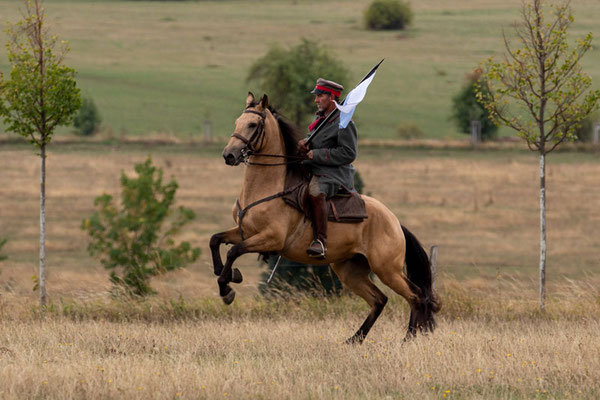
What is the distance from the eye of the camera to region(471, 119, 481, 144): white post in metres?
59.2

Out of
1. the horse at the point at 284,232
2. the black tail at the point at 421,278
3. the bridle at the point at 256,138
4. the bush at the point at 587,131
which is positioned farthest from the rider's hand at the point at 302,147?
the bush at the point at 587,131

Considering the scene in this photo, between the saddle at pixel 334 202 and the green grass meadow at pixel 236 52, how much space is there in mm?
49233

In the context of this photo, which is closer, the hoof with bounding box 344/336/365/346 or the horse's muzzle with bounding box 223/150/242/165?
the horse's muzzle with bounding box 223/150/242/165

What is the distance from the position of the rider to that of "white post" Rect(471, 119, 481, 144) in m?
46.7

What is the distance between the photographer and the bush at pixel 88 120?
63688 millimetres

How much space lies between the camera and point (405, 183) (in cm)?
4225

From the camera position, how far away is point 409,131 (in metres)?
67.6

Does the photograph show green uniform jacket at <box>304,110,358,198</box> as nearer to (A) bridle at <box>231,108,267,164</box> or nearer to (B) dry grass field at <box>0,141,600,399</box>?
(A) bridle at <box>231,108,267,164</box>

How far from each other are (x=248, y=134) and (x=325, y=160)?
37.7 inches

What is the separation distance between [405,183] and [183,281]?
66.0ft

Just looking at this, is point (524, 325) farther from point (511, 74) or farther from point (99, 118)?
point (99, 118)

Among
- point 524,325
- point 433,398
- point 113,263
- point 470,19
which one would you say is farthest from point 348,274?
point 470,19

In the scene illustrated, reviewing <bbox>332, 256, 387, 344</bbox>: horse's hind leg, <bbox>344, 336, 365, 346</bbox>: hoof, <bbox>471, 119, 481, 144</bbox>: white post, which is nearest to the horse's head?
<bbox>332, 256, 387, 344</bbox>: horse's hind leg

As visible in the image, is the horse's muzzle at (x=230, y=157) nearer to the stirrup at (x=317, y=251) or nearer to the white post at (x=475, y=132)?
the stirrup at (x=317, y=251)
